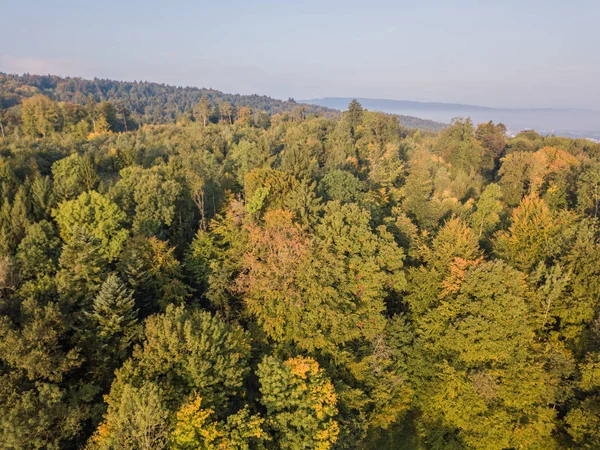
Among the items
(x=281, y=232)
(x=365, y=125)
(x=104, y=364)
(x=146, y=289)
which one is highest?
(x=365, y=125)

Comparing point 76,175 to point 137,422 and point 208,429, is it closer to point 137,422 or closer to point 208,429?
point 137,422

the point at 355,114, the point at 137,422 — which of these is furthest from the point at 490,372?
the point at 355,114

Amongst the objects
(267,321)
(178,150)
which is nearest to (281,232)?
(267,321)

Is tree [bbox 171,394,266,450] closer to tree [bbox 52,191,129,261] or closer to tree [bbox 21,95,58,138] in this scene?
tree [bbox 52,191,129,261]

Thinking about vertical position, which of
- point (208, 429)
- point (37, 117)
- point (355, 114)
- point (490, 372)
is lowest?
point (490, 372)

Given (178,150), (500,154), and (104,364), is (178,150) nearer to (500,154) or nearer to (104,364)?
(104,364)

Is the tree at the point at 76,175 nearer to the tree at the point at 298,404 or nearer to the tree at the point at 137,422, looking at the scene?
the tree at the point at 137,422

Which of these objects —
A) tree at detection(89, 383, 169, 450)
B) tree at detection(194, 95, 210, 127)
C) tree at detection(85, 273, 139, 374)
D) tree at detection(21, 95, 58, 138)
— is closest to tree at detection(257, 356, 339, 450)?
tree at detection(89, 383, 169, 450)
